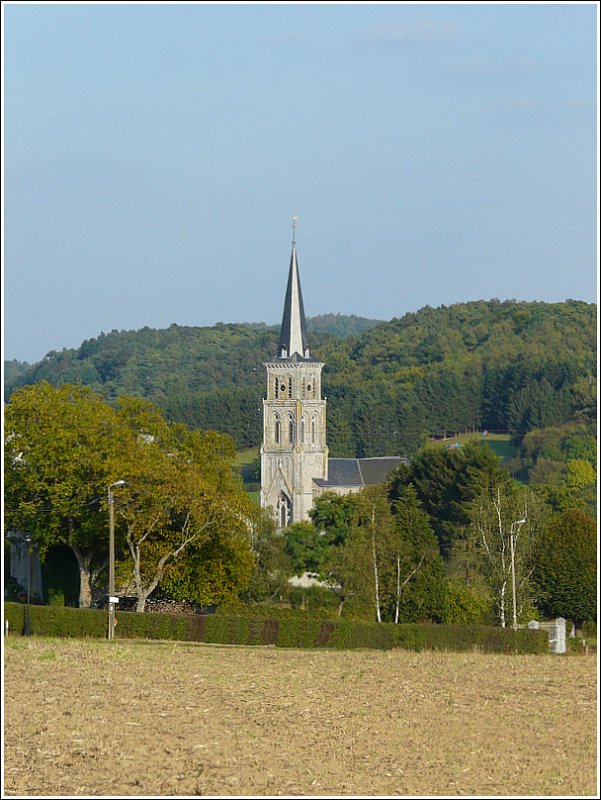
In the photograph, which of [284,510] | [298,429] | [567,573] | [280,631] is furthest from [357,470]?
[280,631]

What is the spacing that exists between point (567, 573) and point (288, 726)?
39.2m

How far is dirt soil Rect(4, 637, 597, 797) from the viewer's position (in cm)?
2088

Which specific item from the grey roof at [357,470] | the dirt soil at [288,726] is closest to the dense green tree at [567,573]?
the dirt soil at [288,726]

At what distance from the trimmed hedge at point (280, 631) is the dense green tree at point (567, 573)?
19455mm

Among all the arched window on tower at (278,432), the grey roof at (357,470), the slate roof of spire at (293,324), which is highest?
the slate roof of spire at (293,324)

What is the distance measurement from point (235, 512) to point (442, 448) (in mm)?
49376

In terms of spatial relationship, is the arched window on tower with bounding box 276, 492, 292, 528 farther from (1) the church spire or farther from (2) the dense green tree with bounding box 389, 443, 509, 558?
(2) the dense green tree with bounding box 389, 443, 509, 558

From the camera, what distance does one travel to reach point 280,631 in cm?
4331

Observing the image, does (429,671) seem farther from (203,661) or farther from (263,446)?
(263,446)

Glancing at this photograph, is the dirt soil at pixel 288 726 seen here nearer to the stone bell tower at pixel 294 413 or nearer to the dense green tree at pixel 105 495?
the dense green tree at pixel 105 495

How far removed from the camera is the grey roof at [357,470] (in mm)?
137625

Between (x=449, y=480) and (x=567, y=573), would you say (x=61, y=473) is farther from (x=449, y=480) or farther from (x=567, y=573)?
(x=449, y=480)

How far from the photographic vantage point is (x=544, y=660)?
3872 centimetres

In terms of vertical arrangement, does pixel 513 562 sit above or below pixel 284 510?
below
